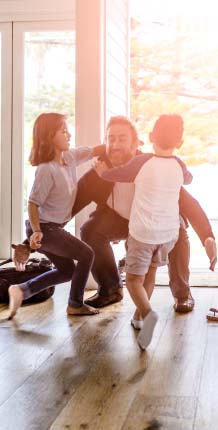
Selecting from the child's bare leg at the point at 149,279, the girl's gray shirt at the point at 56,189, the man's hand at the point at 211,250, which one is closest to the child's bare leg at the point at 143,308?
Answer: the child's bare leg at the point at 149,279

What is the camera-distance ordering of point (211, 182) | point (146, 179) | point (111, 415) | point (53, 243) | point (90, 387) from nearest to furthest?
point (111, 415) < point (90, 387) < point (146, 179) < point (53, 243) < point (211, 182)

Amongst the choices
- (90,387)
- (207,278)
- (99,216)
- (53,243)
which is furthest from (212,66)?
(90,387)

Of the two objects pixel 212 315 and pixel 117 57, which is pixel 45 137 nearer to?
pixel 212 315

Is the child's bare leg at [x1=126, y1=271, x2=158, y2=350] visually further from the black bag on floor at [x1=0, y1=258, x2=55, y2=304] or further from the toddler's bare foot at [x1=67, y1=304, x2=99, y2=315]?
the black bag on floor at [x1=0, y1=258, x2=55, y2=304]

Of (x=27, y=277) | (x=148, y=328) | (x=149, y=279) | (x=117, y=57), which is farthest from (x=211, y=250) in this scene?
(x=117, y=57)

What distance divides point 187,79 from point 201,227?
2316mm

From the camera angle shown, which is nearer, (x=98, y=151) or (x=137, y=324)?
(x=137, y=324)

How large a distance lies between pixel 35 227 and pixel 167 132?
78cm

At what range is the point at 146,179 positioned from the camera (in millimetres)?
2703

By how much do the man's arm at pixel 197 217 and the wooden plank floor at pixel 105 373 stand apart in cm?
41

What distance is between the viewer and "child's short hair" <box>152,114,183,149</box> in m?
2.73

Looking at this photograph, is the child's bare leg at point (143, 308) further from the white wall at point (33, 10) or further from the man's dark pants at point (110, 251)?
the white wall at point (33, 10)

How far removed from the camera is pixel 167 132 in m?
2.73

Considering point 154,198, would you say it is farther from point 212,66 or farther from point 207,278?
point 212,66
